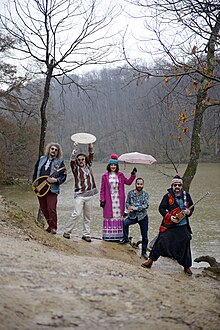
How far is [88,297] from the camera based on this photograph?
3.09m

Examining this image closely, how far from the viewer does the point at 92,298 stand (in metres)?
3.08

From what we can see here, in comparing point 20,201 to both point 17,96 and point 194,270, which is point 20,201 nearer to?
point 17,96

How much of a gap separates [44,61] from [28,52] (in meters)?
0.42

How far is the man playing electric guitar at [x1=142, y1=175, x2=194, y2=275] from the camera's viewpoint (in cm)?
625

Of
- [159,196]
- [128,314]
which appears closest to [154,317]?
[128,314]

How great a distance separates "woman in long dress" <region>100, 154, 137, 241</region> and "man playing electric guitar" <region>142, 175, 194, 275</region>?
132 centimetres

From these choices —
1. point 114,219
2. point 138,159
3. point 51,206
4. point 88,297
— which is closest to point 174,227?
point 114,219

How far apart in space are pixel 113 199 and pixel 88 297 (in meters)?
4.46

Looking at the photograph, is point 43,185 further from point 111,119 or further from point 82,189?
point 111,119

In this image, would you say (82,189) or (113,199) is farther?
(113,199)

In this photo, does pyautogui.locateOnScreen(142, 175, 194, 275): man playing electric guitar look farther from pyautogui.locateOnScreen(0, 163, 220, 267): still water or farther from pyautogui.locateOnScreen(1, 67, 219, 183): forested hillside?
pyautogui.locateOnScreen(0, 163, 220, 267): still water

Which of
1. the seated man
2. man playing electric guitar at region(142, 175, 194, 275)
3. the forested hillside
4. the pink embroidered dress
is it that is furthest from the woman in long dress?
man playing electric guitar at region(142, 175, 194, 275)

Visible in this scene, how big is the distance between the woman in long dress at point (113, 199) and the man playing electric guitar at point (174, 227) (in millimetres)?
1323

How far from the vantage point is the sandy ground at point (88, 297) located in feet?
8.77
